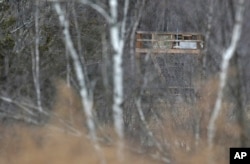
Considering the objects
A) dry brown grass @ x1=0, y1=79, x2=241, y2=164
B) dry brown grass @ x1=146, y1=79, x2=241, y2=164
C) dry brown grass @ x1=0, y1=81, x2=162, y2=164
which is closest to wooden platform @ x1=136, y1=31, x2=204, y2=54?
dry brown grass @ x1=146, y1=79, x2=241, y2=164

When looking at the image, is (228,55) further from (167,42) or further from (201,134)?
(167,42)

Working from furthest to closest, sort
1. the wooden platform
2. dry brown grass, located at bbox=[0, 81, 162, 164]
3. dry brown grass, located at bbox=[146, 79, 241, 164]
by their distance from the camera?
the wooden platform, dry brown grass, located at bbox=[146, 79, 241, 164], dry brown grass, located at bbox=[0, 81, 162, 164]

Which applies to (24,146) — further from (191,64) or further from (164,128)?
(191,64)

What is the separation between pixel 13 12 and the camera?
453 inches

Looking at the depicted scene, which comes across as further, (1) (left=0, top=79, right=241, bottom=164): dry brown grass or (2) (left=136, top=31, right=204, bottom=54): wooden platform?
(2) (left=136, top=31, right=204, bottom=54): wooden platform

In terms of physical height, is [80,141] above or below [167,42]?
below

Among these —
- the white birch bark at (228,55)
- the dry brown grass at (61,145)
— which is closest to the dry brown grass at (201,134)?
the white birch bark at (228,55)

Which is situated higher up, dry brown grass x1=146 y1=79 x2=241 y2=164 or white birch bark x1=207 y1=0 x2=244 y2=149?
white birch bark x1=207 y1=0 x2=244 y2=149

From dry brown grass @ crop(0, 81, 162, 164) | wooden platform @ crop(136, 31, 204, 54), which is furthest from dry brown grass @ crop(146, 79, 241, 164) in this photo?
wooden platform @ crop(136, 31, 204, 54)

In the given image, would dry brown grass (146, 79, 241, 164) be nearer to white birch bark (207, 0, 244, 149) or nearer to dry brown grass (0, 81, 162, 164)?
white birch bark (207, 0, 244, 149)

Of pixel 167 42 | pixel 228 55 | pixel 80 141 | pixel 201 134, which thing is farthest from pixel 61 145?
pixel 167 42

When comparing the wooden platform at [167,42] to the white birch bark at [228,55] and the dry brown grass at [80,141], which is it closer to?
the dry brown grass at [80,141]

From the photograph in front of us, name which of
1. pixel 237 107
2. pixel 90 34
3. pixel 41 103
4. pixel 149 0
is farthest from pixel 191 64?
pixel 41 103

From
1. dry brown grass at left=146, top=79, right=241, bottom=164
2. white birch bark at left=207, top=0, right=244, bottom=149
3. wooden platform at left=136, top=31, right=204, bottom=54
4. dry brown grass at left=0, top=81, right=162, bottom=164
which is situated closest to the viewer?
white birch bark at left=207, top=0, right=244, bottom=149
